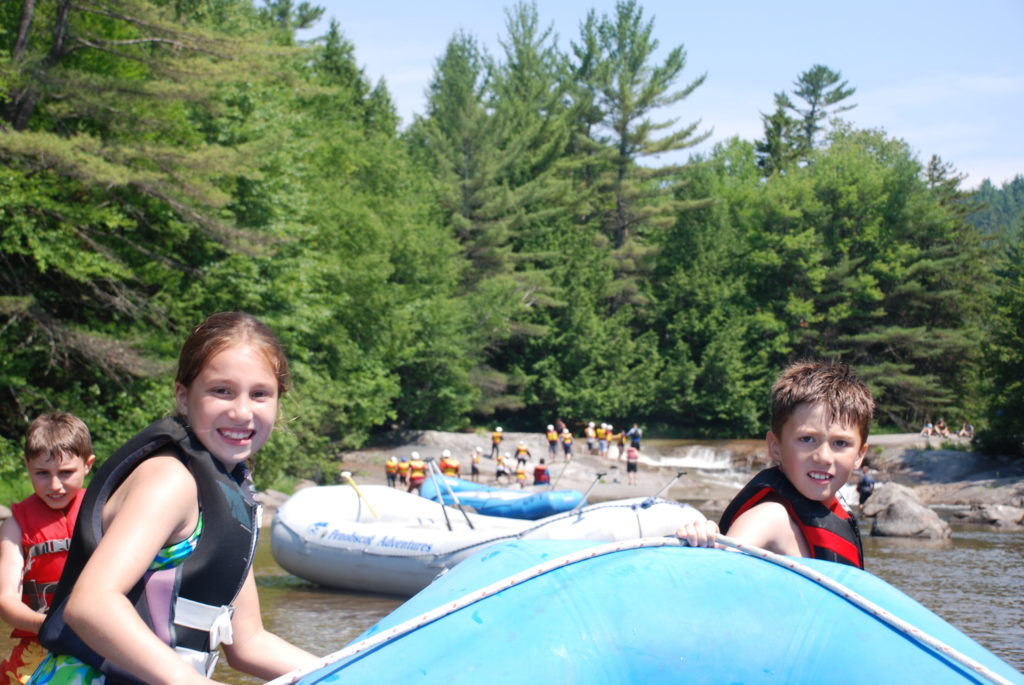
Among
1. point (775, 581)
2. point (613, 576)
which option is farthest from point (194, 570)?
point (775, 581)

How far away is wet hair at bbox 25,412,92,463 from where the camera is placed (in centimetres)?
341

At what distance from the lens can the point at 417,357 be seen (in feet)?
118

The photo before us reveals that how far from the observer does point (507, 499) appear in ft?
44.7

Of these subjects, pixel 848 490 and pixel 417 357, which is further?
pixel 417 357

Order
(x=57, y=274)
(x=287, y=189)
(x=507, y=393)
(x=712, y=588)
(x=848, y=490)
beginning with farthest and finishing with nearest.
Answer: (x=507, y=393)
(x=848, y=490)
(x=287, y=189)
(x=57, y=274)
(x=712, y=588)

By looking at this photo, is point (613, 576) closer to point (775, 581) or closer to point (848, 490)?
point (775, 581)

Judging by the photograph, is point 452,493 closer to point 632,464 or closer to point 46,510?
point 46,510

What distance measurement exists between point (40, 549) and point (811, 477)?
8.13ft

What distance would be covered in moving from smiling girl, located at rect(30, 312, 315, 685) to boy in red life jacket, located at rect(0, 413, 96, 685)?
163 cm

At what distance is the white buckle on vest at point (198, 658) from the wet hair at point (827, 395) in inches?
63.8

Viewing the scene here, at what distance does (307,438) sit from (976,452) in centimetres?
1783

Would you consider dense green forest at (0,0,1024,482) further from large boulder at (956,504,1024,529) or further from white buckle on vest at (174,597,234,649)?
white buckle on vest at (174,597,234,649)

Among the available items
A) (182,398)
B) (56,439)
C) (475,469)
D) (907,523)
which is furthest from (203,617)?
(475,469)

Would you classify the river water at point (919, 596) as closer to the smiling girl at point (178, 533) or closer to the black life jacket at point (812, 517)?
the black life jacket at point (812, 517)
